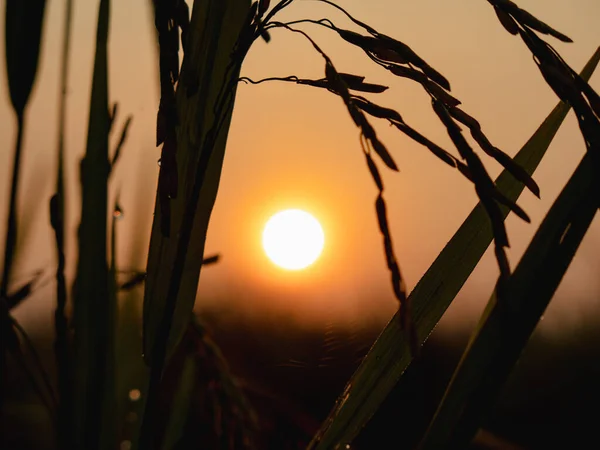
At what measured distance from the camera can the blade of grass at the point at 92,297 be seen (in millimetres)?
511

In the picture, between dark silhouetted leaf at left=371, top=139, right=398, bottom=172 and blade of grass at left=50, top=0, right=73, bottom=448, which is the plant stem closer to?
blade of grass at left=50, top=0, right=73, bottom=448

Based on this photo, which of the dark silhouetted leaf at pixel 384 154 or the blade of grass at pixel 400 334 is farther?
the blade of grass at pixel 400 334

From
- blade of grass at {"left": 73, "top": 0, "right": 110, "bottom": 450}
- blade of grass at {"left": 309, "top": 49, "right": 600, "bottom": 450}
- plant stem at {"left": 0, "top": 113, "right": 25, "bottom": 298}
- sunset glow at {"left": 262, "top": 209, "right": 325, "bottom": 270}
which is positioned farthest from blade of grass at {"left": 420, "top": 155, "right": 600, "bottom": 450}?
sunset glow at {"left": 262, "top": 209, "right": 325, "bottom": 270}

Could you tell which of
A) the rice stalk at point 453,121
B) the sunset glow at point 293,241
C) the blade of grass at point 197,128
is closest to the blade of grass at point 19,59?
the blade of grass at point 197,128

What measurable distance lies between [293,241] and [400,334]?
2201 millimetres

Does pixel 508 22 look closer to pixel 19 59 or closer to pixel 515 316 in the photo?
pixel 515 316

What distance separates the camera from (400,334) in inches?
19.2

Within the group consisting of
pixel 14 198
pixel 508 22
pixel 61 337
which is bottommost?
pixel 61 337

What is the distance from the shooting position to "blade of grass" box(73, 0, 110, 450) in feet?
1.68

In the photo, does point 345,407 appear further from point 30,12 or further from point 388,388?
point 30,12

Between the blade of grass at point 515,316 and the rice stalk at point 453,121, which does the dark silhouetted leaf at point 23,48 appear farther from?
the blade of grass at point 515,316

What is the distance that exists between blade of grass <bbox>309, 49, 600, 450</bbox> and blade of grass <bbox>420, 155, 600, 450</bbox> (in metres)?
0.15

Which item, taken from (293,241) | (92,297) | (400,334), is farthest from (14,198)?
(293,241)

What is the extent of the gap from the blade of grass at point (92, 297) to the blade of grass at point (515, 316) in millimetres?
294
